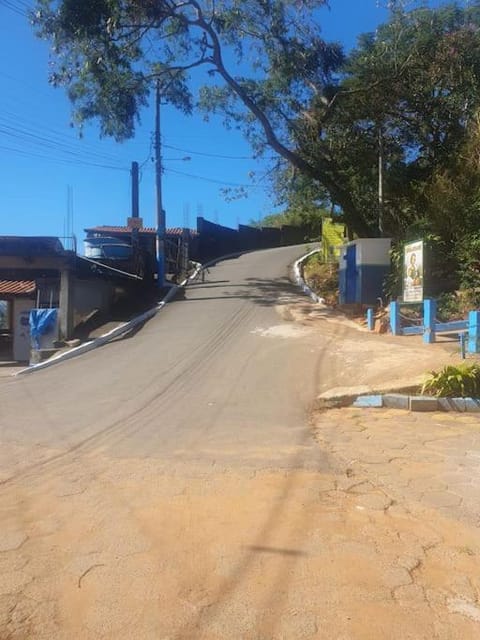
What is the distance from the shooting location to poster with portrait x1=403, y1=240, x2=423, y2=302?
12.7m

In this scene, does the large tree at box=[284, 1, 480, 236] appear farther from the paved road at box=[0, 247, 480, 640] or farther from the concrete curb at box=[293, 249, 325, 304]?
the paved road at box=[0, 247, 480, 640]

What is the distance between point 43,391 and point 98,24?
39.2ft

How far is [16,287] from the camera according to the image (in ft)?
87.2

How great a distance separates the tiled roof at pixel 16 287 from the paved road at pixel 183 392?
410 inches

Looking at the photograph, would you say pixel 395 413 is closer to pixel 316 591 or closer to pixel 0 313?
pixel 316 591

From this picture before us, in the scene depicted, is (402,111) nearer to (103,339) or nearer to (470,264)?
(470,264)

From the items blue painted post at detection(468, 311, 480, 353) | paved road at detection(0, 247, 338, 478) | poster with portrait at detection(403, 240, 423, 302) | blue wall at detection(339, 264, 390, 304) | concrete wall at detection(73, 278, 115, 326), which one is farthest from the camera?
concrete wall at detection(73, 278, 115, 326)

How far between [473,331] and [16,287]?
21737 millimetres

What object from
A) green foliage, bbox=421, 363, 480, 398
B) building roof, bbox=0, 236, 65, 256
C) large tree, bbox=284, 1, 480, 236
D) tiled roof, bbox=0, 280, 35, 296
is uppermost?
large tree, bbox=284, 1, 480, 236

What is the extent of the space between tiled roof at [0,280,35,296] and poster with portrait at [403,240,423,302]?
18.1 m

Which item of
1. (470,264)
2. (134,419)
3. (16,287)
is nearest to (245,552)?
(134,419)

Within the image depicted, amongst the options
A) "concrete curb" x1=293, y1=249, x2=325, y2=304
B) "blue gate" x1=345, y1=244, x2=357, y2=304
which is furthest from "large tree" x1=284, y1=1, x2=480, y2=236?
"concrete curb" x1=293, y1=249, x2=325, y2=304

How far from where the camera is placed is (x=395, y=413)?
26.3 feet

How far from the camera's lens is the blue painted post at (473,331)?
10141mm
